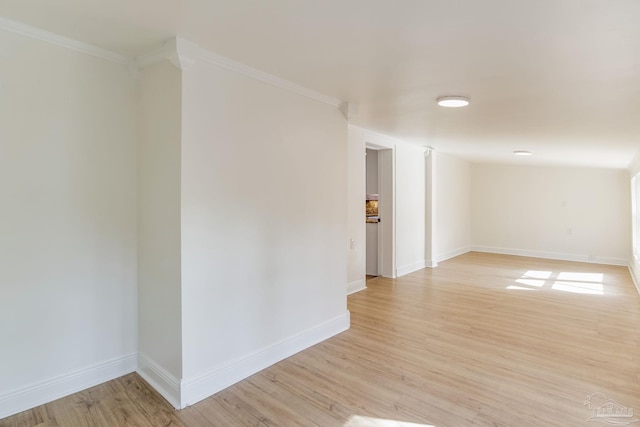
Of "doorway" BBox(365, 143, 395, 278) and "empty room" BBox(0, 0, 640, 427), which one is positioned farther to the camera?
"doorway" BBox(365, 143, 395, 278)

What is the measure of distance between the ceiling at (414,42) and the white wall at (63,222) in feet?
1.03

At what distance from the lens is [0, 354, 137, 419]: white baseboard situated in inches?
81.5

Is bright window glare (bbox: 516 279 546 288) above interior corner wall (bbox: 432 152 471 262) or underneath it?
underneath

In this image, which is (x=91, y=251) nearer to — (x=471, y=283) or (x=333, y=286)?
(x=333, y=286)

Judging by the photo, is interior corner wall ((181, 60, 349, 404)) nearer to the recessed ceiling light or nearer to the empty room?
the empty room

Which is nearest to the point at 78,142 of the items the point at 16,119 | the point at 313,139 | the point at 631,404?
the point at 16,119

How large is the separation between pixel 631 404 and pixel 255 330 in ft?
8.37

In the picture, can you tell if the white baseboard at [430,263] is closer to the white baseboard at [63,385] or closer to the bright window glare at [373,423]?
the bright window glare at [373,423]

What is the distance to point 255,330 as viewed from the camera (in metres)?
2.67

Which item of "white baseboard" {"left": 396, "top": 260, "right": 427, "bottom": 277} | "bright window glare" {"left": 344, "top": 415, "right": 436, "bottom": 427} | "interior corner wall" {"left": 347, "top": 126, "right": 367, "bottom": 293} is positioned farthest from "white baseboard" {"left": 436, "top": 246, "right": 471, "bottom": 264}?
"bright window glare" {"left": 344, "top": 415, "right": 436, "bottom": 427}

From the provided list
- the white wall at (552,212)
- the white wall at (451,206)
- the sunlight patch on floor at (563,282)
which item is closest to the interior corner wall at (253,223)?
the sunlight patch on floor at (563,282)

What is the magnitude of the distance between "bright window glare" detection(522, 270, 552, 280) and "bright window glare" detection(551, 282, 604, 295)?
0.42 m

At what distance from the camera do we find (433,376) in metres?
2.63

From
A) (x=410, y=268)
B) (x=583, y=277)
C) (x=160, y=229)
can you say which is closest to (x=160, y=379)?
(x=160, y=229)
